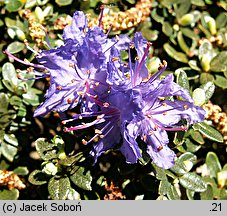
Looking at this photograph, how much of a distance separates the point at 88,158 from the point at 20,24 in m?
0.71

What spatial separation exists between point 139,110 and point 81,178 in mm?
440

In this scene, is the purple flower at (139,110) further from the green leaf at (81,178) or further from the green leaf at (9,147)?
the green leaf at (9,147)

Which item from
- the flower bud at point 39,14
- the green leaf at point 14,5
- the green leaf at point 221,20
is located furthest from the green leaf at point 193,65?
the green leaf at point 14,5

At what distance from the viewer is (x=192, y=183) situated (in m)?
1.93

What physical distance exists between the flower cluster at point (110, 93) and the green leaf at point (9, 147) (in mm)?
498

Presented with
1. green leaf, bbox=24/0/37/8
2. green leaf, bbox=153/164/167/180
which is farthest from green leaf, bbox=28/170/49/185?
green leaf, bbox=24/0/37/8

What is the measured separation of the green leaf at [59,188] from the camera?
5.96ft

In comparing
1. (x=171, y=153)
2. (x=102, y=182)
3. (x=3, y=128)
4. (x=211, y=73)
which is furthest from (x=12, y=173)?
(x=211, y=73)

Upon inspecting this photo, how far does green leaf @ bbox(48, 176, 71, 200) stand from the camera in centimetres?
182

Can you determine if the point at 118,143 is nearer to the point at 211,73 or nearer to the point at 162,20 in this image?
the point at 211,73

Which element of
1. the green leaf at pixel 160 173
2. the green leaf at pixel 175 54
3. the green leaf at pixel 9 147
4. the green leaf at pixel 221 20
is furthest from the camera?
the green leaf at pixel 221 20

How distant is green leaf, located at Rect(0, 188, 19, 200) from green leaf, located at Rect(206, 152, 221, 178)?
33.4 inches

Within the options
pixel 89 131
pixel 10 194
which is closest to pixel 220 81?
pixel 89 131

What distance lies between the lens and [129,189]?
2166 mm
